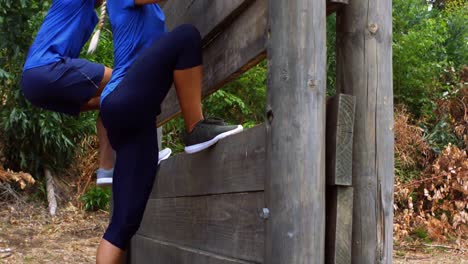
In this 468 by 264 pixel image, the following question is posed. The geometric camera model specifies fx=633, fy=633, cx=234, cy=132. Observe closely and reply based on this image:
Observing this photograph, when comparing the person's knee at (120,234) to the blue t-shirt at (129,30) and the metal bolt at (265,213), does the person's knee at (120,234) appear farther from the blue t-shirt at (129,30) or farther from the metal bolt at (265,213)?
the metal bolt at (265,213)

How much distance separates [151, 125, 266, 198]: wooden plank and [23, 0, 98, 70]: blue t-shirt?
0.79 meters

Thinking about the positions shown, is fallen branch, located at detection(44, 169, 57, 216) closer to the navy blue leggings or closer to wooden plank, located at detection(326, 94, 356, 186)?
the navy blue leggings

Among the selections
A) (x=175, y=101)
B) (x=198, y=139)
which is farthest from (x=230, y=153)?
(x=175, y=101)

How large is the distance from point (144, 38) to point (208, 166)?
2.11 ft

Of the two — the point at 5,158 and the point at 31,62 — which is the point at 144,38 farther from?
the point at 5,158

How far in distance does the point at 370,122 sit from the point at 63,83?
4.96ft

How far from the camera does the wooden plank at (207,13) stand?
267cm

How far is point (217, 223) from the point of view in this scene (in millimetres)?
2711

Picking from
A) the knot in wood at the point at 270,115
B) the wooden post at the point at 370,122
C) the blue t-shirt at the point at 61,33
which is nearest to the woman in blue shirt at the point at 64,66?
the blue t-shirt at the point at 61,33

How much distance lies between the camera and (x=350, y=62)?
225cm

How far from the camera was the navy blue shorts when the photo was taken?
2.96m

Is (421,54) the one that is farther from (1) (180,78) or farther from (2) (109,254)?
(2) (109,254)

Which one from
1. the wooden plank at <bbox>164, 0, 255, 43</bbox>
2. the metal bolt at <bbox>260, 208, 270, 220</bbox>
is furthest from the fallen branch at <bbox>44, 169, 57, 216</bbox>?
the metal bolt at <bbox>260, 208, 270, 220</bbox>

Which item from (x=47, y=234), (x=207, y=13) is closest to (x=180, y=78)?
(x=207, y=13)
